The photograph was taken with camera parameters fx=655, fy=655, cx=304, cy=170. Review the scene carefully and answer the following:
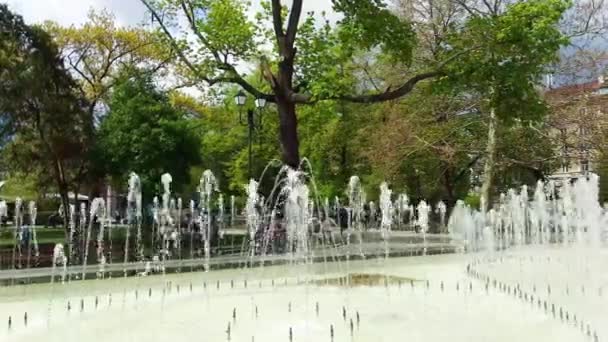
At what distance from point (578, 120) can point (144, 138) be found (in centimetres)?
1592

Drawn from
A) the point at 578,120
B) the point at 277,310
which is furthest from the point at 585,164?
the point at 277,310

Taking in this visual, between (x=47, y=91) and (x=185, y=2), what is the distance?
8.43 meters

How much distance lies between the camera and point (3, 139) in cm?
2350

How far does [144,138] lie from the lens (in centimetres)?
2441

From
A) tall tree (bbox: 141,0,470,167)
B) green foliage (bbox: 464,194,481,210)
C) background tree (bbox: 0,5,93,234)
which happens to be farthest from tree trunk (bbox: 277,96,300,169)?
green foliage (bbox: 464,194,481,210)

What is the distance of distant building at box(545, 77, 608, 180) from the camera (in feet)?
77.4

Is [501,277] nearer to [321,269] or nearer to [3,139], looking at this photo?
[321,269]

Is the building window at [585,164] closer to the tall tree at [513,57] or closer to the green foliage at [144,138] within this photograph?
the tall tree at [513,57]

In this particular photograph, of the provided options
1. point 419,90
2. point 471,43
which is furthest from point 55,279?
point 419,90

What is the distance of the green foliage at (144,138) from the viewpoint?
Answer: 80.7ft

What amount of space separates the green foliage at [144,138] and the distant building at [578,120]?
14004 millimetres

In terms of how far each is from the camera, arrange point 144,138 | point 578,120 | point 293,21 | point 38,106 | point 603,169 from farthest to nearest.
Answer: point 603,169 → point 144,138 → point 578,120 → point 38,106 → point 293,21

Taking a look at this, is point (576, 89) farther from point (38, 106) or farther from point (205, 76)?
point (38, 106)

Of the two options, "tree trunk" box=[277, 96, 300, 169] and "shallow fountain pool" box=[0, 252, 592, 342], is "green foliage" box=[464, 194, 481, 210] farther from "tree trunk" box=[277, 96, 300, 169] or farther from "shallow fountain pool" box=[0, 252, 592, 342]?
"shallow fountain pool" box=[0, 252, 592, 342]
